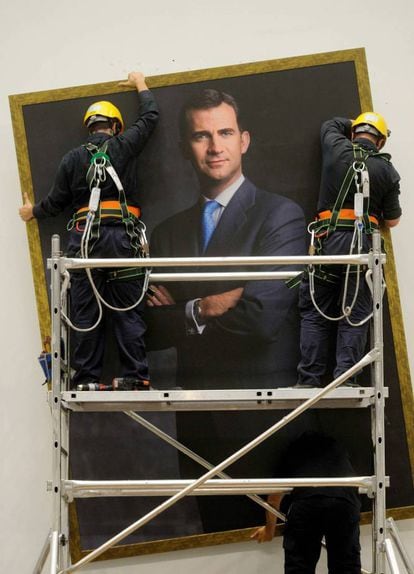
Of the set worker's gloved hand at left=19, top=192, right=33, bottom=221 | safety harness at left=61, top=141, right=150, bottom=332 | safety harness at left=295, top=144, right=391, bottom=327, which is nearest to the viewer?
safety harness at left=295, top=144, right=391, bottom=327

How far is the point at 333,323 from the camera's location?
602 centimetres

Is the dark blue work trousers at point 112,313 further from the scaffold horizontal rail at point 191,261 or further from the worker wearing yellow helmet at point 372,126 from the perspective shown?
the worker wearing yellow helmet at point 372,126

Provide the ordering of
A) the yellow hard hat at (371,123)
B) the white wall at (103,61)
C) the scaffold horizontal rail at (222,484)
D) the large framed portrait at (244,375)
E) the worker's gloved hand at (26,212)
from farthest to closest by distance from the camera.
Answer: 1. the white wall at (103,61)
2. the worker's gloved hand at (26,212)
3. the large framed portrait at (244,375)
4. the yellow hard hat at (371,123)
5. the scaffold horizontal rail at (222,484)

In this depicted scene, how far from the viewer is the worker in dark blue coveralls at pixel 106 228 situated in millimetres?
5918

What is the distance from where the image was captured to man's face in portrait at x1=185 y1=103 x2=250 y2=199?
629 centimetres

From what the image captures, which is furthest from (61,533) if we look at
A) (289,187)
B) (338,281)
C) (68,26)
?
(68,26)

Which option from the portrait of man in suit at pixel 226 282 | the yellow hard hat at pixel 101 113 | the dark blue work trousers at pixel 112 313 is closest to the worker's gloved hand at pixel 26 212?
the dark blue work trousers at pixel 112 313

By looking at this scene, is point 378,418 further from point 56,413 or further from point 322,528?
point 56,413

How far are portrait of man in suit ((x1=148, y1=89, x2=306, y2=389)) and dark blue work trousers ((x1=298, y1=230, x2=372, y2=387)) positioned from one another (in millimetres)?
184

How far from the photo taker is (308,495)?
540 cm

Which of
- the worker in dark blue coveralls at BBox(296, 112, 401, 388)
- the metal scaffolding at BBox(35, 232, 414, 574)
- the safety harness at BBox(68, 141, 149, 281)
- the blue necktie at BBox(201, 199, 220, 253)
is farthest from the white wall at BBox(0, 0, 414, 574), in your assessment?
the metal scaffolding at BBox(35, 232, 414, 574)

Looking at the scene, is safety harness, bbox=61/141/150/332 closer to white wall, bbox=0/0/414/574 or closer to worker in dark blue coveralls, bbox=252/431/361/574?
white wall, bbox=0/0/414/574

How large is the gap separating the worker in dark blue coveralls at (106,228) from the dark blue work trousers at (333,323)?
3.06ft

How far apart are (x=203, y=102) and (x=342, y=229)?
1.20 meters
